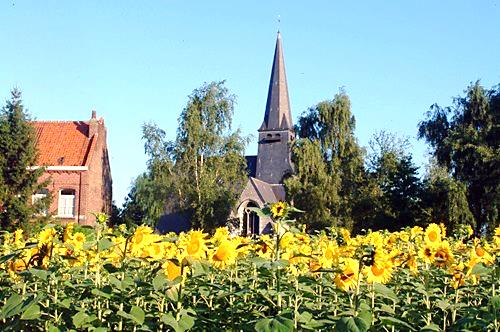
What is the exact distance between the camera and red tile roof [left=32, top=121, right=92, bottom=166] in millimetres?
34469

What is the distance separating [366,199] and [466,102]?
22.1 feet

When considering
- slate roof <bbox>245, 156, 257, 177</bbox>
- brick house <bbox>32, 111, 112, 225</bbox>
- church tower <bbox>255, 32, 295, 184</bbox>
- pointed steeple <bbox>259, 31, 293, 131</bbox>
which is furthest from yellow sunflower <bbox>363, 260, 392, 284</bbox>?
slate roof <bbox>245, 156, 257, 177</bbox>

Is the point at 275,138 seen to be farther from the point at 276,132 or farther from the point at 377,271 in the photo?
the point at 377,271

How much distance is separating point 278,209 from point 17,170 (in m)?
23.2

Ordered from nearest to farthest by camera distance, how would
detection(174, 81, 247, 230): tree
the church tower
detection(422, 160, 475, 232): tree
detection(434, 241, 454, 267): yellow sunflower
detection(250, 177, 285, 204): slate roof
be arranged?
detection(434, 241, 454, 267): yellow sunflower
detection(422, 160, 475, 232): tree
detection(174, 81, 247, 230): tree
detection(250, 177, 285, 204): slate roof
the church tower

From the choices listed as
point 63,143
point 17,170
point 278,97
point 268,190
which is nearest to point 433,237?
point 17,170

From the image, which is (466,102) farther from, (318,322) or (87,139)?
(318,322)

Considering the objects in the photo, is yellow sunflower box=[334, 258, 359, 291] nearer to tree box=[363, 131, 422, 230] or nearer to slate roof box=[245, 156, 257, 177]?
tree box=[363, 131, 422, 230]

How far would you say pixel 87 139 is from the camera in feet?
117

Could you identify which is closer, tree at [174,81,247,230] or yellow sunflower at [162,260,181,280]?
yellow sunflower at [162,260,181,280]

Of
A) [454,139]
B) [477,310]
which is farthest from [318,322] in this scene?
[454,139]

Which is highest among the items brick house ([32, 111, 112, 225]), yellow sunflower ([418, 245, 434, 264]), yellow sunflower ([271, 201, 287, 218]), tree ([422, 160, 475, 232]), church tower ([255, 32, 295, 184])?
church tower ([255, 32, 295, 184])

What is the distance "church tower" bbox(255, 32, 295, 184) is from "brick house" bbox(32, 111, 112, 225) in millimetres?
18886

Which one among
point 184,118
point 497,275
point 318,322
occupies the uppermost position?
point 184,118
